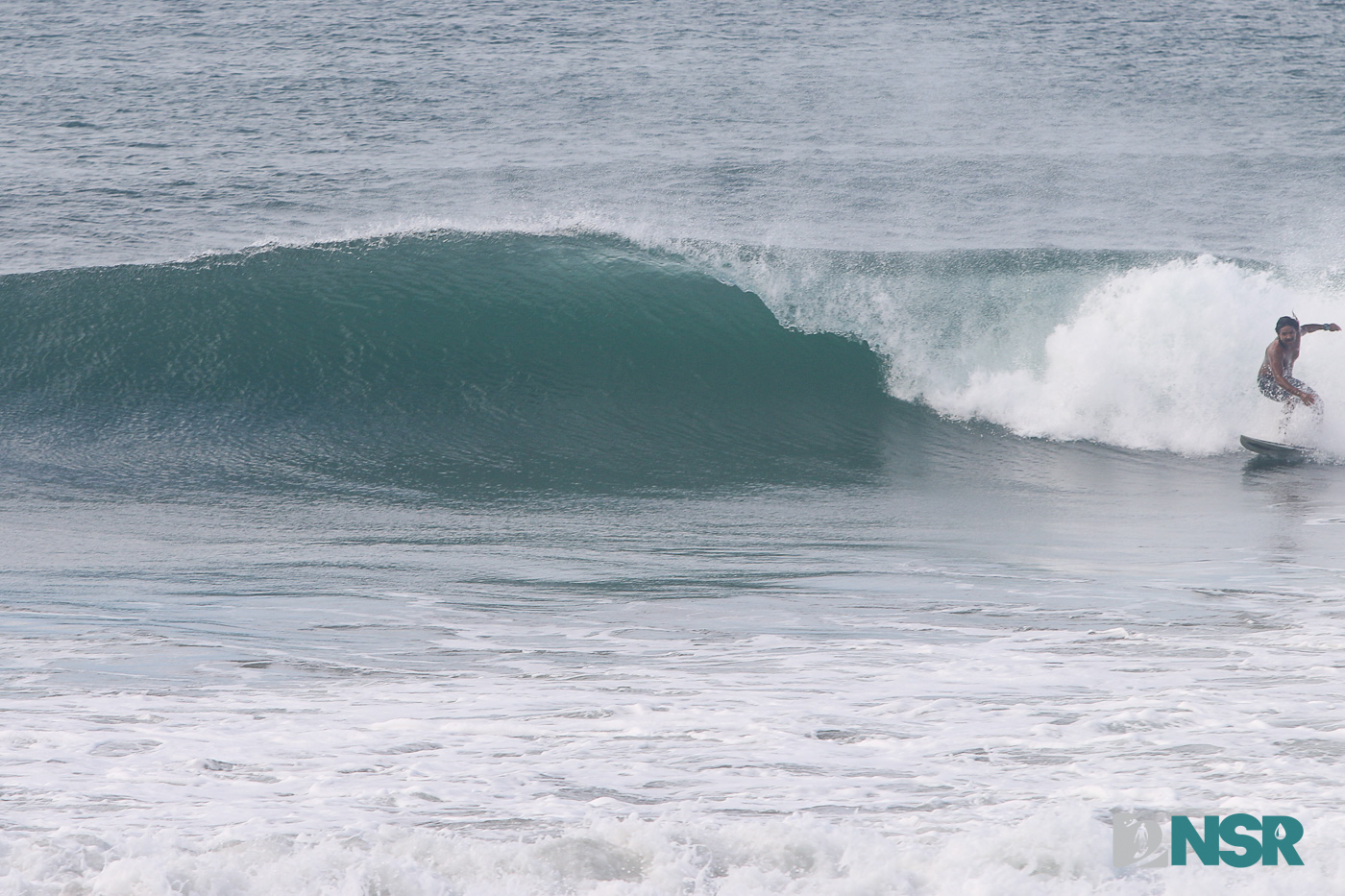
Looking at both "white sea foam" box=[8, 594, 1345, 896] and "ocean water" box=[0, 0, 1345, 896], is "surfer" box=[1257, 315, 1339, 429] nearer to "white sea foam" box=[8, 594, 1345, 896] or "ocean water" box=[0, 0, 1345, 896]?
"ocean water" box=[0, 0, 1345, 896]

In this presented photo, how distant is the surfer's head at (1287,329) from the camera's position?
29.7 feet

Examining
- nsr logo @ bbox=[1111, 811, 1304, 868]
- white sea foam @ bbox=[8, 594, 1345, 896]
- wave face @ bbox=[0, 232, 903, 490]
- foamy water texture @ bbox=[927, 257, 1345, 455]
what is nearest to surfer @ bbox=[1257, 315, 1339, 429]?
foamy water texture @ bbox=[927, 257, 1345, 455]

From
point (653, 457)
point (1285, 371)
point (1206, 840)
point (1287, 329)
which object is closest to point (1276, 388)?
point (1285, 371)

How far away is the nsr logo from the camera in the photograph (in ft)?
10.1

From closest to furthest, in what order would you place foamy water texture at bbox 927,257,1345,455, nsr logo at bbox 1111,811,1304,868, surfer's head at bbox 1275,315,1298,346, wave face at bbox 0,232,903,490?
1. nsr logo at bbox 1111,811,1304,868
2. surfer's head at bbox 1275,315,1298,346
3. wave face at bbox 0,232,903,490
4. foamy water texture at bbox 927,257,1345,455

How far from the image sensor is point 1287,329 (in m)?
9.07

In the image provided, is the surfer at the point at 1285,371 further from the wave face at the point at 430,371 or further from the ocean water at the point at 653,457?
→ the wave face at the point at 430,371

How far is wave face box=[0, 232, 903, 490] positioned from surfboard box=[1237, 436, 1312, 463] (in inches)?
122

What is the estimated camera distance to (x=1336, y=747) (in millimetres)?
3602

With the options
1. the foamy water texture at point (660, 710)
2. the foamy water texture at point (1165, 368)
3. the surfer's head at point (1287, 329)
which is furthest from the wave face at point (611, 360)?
the foamy water texture at point (660, 710)

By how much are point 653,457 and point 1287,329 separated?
524 cm

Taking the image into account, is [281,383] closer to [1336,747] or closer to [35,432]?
[35,432]

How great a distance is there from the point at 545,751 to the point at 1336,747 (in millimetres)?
2558

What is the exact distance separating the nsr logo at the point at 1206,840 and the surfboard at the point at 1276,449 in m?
6.87
